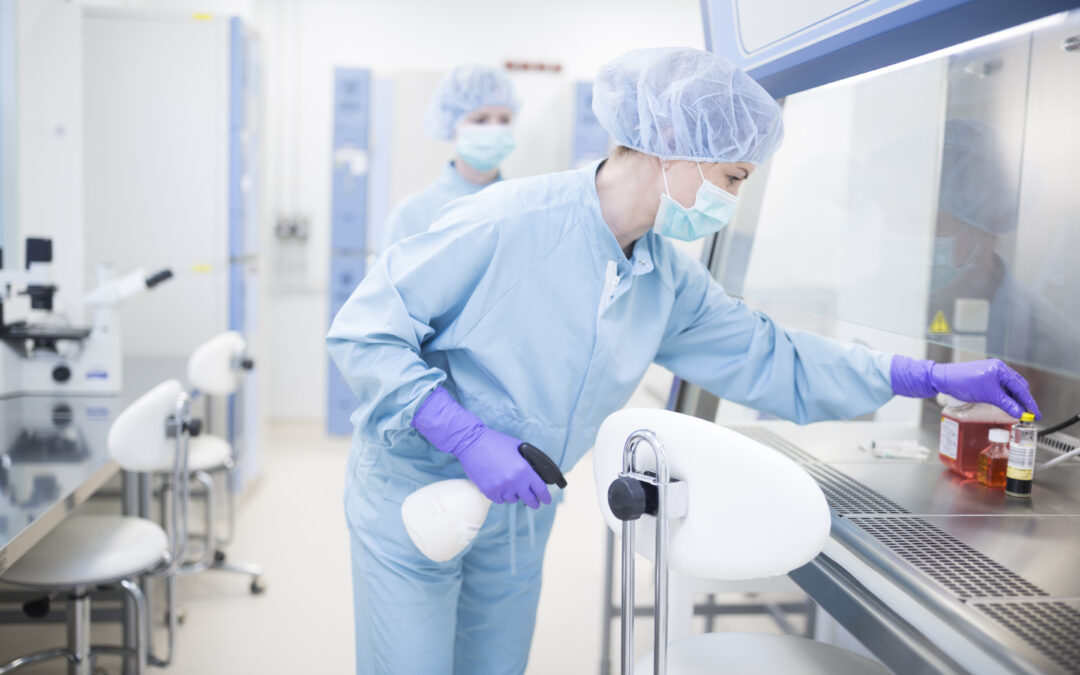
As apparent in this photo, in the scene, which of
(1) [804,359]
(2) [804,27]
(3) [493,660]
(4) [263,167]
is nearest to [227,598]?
(3) [493,660]

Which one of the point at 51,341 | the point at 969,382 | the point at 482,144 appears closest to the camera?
the point at 969,382

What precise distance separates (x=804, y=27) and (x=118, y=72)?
3.15 metres

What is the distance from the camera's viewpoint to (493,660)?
165 centimetres

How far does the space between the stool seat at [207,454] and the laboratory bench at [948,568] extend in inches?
77.7

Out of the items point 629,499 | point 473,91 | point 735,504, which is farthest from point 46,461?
point 473,91

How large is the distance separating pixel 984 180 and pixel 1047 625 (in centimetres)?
87

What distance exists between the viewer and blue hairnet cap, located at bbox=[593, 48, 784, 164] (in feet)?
4.54

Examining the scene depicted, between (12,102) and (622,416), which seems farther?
(12,102)

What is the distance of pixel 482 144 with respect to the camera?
2.94m

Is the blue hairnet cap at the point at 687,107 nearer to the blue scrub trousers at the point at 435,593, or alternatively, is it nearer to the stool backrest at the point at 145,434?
the blue scrub trousers at the point at 435,593

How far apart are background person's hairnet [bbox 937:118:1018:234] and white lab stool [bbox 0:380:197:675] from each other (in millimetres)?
1798

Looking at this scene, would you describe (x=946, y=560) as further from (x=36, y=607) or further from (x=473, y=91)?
(x=473, y=91)

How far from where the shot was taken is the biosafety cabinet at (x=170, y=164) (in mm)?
3625

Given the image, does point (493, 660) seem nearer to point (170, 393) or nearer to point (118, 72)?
point (170, 393)
